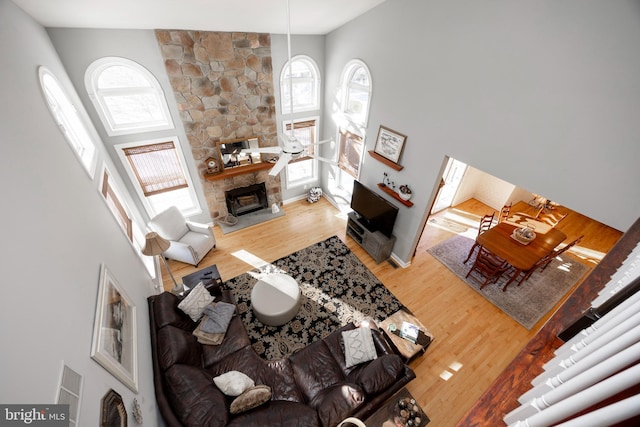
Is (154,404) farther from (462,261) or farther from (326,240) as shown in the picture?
(462,261)

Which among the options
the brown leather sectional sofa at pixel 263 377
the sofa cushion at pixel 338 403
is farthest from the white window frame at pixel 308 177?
the sofa cushion at pixel 338 403

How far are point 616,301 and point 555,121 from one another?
2221mm

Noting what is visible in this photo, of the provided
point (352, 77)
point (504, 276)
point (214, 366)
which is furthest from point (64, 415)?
point (504, 276)

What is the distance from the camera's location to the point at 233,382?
8.91 feet

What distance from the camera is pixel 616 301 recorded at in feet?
3.52

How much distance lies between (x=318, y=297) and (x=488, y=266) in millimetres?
3037

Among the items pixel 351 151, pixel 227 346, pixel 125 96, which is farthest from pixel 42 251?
pixel 351 151

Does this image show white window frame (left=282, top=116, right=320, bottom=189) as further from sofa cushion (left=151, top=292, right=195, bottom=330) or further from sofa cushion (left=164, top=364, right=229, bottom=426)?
sofa cushion (left=164, top=364, right=229, bottom=426)

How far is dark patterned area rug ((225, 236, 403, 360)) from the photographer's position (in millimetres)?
3875

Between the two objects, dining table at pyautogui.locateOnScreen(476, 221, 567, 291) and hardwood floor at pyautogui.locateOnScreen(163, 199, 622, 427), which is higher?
dining table at pyautogui.locateOnScreen(476, 221, 567, 291)

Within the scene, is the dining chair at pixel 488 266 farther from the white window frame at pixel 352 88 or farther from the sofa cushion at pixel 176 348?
the sofa cushion at pixel 176 348

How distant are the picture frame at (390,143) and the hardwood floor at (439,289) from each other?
208 cm

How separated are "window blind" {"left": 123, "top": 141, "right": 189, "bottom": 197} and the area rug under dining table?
18.4 ft

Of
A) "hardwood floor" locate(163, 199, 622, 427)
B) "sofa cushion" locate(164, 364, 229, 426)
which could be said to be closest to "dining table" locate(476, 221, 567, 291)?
"hardwood floor" locate(163, 199, 622, 427)
